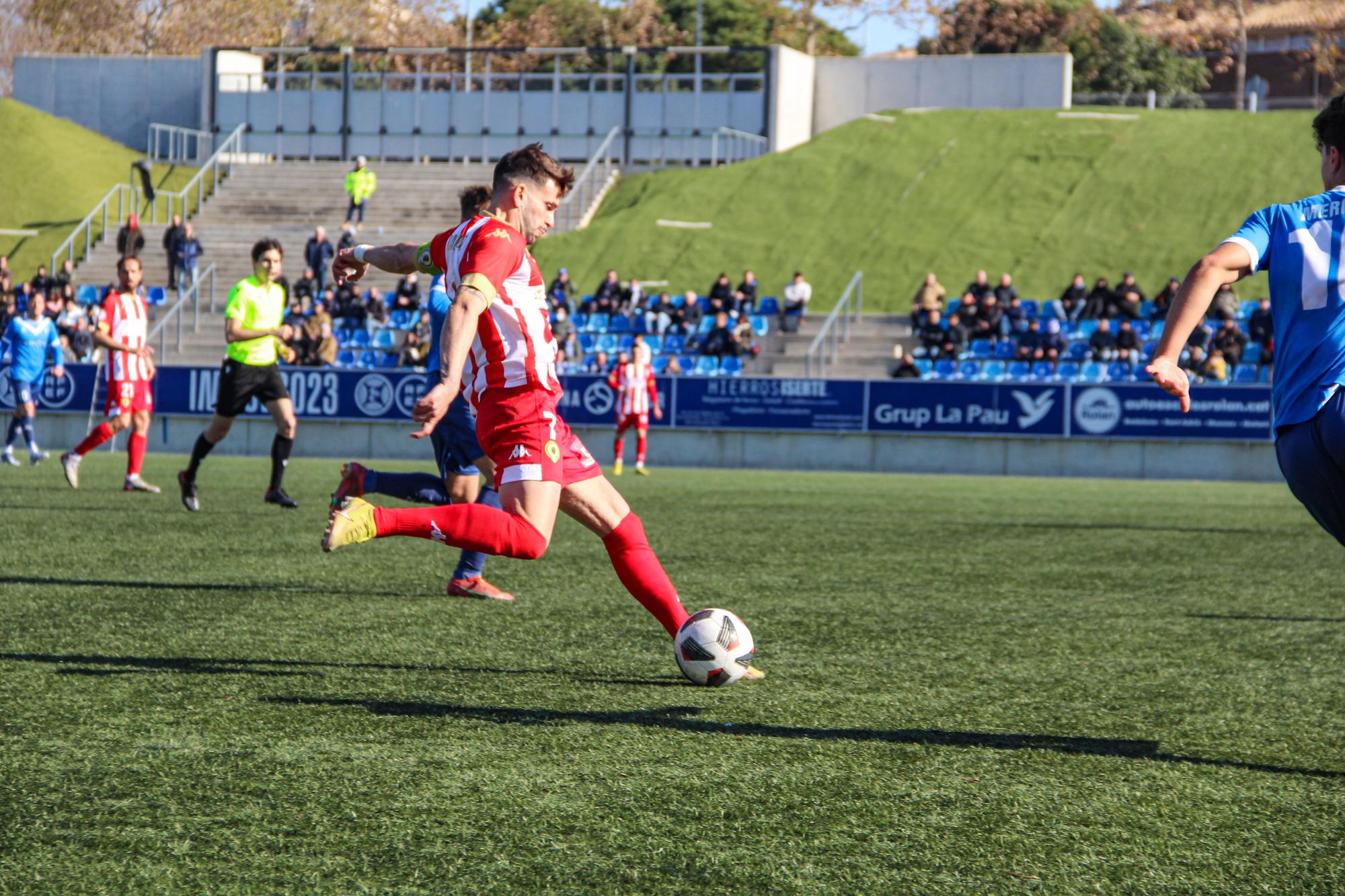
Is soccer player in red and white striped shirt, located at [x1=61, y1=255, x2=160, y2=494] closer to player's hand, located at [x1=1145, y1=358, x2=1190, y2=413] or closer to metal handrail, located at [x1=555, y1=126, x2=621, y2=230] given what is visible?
player's hand, located at [x1=1145, y1=358, x2=1190, y2=413]

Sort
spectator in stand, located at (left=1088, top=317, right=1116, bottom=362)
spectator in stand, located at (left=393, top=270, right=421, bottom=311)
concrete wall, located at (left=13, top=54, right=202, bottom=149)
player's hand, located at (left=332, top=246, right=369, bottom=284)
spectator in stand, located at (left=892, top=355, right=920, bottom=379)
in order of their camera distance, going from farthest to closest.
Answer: concrete wall, located at (left=13, top=54, right=202, bottom=149), spectator in stand, located at (left=393, top=270, right=421, bottom=311), spectator in stand, located at (left=892, top=355, right=920, bottom=379), spectator in stand, located at (left=1088, top=317, right=1116, bottom=362), player's hand, located at (left=332, top=246, right=369, bottom=284)

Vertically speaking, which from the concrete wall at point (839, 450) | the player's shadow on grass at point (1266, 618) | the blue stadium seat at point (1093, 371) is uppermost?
the blue stadium seat at point (1093, 371)

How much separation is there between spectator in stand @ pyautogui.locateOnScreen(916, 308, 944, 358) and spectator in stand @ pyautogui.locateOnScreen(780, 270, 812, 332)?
3156mm

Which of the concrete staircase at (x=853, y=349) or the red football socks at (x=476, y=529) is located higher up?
the concrete staircase at (x=853, y=349)

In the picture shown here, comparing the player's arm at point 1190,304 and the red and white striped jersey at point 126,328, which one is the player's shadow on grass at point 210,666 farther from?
the red and white striped jersey at point 126,328

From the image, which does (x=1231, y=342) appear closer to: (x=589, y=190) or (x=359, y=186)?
(x=589, y=190)

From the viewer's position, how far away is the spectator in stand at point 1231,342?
2445 centimetres

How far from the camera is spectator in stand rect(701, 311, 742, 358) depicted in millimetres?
27078

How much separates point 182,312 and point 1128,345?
18.8 m

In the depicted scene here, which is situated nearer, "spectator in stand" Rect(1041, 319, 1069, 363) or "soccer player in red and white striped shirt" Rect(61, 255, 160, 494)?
"soccer player in red and white striped shirt" Rect(61, 255, 160, 494)

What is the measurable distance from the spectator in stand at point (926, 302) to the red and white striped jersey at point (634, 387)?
726 cm

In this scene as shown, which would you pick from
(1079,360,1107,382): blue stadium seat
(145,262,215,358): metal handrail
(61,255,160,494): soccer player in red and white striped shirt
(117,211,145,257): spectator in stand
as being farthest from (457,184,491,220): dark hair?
(117,211,145,257): spectator in stand

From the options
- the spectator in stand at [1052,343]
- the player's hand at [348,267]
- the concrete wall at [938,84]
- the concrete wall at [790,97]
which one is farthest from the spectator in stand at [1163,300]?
the player's hand at [348,267]

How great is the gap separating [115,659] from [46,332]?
14.7 metres
